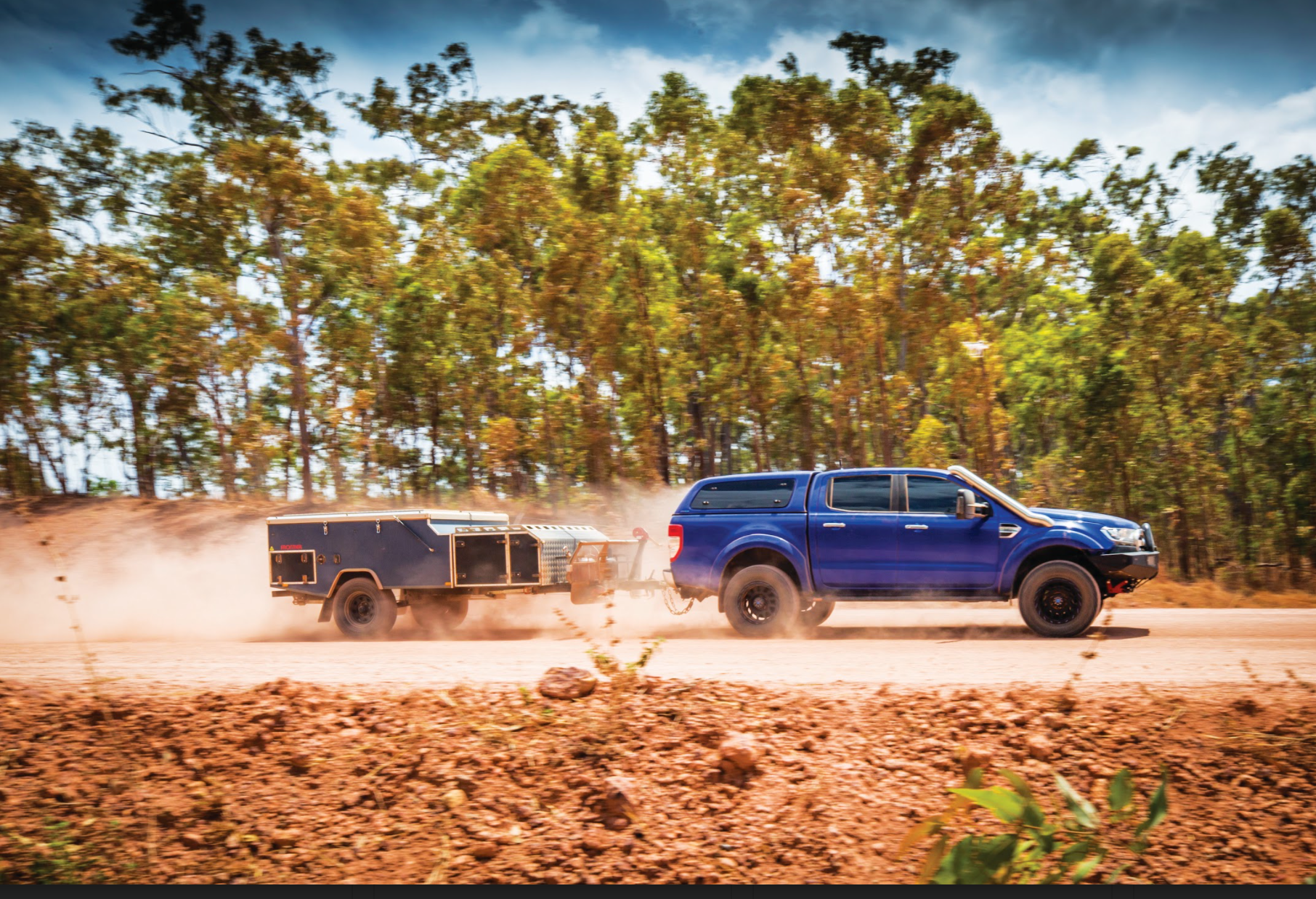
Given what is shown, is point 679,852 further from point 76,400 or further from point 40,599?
point 76,400

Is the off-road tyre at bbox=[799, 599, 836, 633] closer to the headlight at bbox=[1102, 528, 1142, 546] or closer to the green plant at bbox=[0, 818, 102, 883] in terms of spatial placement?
the headlight at bbox=[1102, 528, 1142, 546]

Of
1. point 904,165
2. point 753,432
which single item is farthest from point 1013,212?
point 753,432

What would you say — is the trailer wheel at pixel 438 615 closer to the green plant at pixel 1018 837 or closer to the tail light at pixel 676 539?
the tail light at pixel 676 539

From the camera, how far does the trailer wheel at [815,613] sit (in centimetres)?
1157

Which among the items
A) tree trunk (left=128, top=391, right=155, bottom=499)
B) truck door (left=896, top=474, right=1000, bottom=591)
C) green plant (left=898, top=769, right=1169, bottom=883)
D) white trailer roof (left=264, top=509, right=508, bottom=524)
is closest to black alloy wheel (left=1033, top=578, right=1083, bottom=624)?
truck door (left=896, top=474, right=1000, bottom=591)

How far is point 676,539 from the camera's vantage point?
37.8ft

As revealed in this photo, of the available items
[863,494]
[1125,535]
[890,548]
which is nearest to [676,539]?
[863,494]

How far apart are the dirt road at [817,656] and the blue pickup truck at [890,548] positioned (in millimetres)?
507

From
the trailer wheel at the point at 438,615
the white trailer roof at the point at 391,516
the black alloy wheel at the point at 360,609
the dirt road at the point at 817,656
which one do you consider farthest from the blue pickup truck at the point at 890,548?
the black alloy wheel at the point at 360,609

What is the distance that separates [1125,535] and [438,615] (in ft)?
30.1

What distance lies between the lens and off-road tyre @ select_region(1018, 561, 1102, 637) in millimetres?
10031

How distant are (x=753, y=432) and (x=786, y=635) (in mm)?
17682

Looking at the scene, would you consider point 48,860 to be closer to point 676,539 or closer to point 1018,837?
point 1018,837

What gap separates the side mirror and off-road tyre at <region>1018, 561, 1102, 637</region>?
0.82 m
